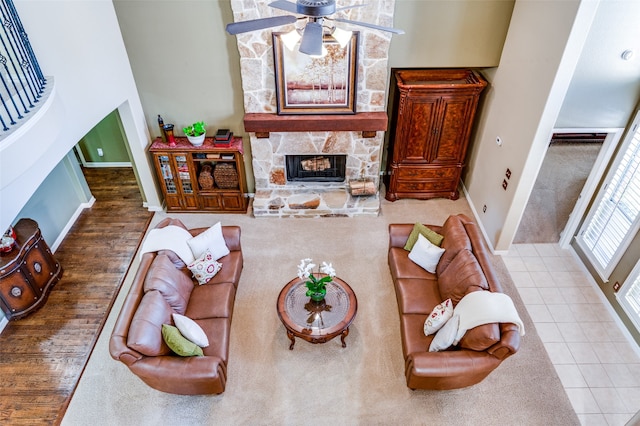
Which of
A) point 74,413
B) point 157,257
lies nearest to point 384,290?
point 157,257

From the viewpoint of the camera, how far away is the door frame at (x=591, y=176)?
18.2 feet

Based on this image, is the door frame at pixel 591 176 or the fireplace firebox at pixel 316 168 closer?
the door frame at pixel 591 176

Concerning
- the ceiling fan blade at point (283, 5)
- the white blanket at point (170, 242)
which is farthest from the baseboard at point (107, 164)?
the ceiling fan blade at point (283, 5)

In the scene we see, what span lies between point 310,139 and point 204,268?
2.82m

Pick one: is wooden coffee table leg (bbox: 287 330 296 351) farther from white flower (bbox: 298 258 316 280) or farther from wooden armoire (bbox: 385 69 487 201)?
wooden armoire (bbox: 385 69 487 201)

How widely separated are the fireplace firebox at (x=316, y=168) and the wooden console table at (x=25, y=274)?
12.7 feet

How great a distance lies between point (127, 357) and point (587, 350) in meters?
5.28

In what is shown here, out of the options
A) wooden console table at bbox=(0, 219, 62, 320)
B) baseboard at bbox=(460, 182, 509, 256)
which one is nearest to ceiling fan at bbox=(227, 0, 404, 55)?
wooden console table at bbox=(0, 219, 62, 320)

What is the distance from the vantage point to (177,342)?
14.3ft

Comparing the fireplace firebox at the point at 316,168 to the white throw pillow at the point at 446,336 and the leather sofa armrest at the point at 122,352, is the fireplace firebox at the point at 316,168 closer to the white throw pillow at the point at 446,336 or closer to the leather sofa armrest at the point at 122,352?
the white throw pillow at the point at 446,336

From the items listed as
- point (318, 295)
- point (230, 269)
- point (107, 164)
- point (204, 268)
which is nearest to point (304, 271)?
point (318, 295)

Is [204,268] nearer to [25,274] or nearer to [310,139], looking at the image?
[25,274]

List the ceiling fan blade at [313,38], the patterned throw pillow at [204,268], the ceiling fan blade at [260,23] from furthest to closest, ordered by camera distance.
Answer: the patterned throw pillow at [204,268], the ceiling fan blade at [260,23], the ceiling fan blade at [313,38]

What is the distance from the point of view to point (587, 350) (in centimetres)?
519
